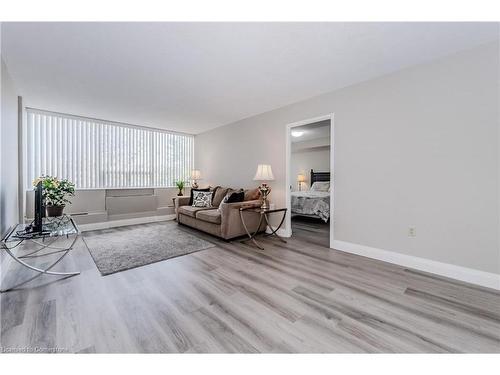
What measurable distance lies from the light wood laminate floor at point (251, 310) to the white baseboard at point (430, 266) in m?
0.12

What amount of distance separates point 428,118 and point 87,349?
3.78m

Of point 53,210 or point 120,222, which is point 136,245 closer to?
point 53,210

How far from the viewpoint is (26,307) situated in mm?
1755

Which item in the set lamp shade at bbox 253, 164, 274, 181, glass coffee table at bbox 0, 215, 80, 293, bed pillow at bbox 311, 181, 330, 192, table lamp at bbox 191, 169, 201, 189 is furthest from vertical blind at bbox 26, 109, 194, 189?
bed pillow at bbox 311, 181, 330, 192

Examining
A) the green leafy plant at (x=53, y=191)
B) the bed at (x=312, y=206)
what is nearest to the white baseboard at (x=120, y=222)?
the green leafy plant at (x=53, y=191)

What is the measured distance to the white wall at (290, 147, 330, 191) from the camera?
7.32 meters

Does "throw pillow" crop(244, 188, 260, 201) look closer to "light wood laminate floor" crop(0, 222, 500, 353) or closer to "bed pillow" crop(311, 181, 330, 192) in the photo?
"light wood laminate floor" crop(0, 222, 500, 353)

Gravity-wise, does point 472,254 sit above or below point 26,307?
above

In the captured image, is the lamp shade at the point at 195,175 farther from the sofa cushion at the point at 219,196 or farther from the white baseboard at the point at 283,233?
the white baseboard at the point at 283,233

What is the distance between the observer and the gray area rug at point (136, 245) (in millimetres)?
2781

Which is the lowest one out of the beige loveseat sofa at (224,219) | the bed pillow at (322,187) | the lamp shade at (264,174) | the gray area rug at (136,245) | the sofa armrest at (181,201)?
the gray area rug at (136,245)
